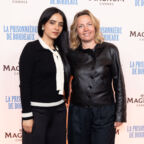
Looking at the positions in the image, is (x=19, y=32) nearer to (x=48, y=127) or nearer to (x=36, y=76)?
(x=36, y=76)

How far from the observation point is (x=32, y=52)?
1438 millimetres

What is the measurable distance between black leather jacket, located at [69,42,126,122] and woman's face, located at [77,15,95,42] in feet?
0.31

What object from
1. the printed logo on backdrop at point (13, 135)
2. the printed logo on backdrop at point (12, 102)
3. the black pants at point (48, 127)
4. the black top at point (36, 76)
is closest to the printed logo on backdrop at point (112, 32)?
the black top at point (36, 76)

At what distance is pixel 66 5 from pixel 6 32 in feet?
2.13

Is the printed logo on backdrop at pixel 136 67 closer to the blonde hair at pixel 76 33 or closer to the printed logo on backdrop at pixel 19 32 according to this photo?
the blonde hair at pixel 76 33

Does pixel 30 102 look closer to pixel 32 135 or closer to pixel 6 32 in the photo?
pixel 32 135

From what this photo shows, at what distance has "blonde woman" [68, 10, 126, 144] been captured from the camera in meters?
1.55

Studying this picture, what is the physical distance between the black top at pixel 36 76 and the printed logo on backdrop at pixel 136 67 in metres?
0.98

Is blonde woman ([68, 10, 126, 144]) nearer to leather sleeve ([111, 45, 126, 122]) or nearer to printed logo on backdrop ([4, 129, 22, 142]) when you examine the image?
leather sleeve ([111, 45, 126, 122])

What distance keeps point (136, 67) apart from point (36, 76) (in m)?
1.15

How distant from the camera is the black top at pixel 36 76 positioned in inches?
56.0

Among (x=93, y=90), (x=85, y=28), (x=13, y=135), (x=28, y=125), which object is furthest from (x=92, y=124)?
(x=13, y=135)

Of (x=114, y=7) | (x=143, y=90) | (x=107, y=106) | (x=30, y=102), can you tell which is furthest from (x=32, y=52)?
(x=143, y=90)

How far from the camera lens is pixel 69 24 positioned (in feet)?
6.55
